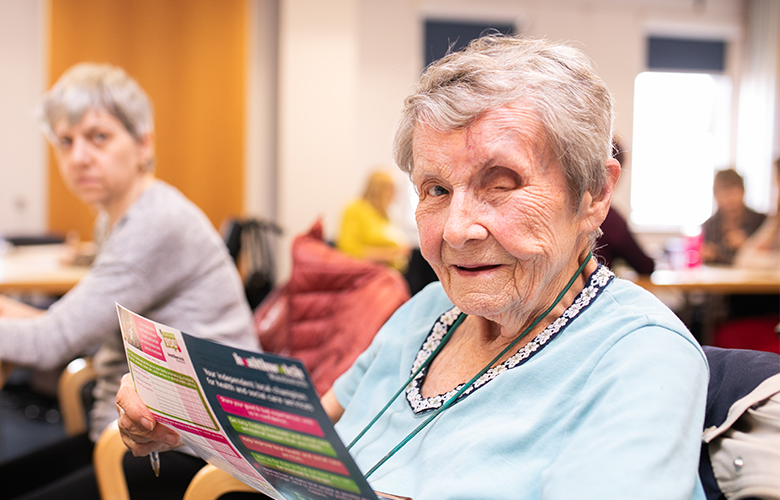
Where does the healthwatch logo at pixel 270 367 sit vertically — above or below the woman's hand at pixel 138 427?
above

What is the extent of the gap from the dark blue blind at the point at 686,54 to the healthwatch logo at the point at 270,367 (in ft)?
23.6

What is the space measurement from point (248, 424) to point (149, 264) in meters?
0.91

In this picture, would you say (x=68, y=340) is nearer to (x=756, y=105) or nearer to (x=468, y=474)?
(x=468, y=474)

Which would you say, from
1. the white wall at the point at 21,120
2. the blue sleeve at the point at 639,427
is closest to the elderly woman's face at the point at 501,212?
the blue sleeve at the point at 639,427

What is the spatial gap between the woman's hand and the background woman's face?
1.57 feet

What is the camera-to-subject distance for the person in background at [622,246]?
2887 mm

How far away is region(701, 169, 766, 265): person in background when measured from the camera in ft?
13.8

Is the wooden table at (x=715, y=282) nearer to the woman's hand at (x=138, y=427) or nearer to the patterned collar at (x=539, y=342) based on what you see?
the patterned collar at (x=539, y=342)

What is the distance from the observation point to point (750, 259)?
11.8 feet

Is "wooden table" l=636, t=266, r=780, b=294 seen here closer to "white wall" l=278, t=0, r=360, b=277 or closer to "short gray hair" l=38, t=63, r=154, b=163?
"short gray hair" l=38, t=63, r=154, b=163

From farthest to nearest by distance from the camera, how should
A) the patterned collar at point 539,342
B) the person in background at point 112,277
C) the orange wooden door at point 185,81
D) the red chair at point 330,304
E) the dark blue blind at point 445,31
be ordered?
the dark blue blind at point 445,31 < the orange wooden door at point 185,81 < the red chair at point 330,304 < the person in background at point 112,277 < the patterned collar at point 539,342

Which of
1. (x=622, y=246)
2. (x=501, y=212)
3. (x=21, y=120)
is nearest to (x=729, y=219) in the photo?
(x=622, y=246)

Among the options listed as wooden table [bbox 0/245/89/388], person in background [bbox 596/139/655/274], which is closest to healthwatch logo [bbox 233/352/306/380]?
wooden table [bbox 0/245/89/388]

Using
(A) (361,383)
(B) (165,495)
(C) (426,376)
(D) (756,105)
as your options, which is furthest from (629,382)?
(D) (756,105)
